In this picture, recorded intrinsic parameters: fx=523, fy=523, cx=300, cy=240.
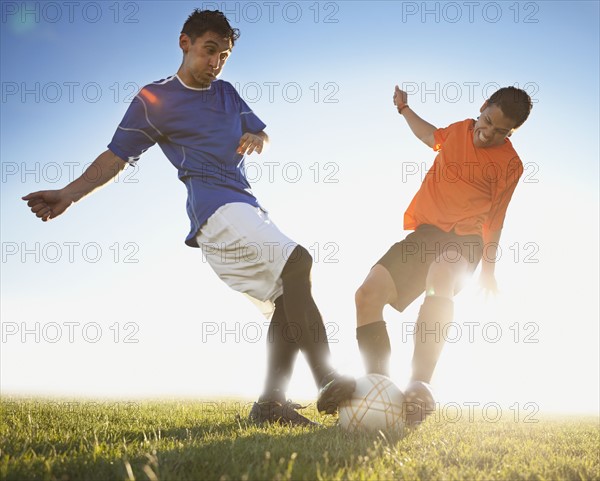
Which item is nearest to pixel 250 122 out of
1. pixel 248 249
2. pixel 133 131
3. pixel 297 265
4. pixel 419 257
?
pixel 133 131

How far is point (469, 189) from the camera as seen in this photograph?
501 centimetres

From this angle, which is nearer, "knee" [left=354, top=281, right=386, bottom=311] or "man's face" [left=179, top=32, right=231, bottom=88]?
→ "man's face" [left=179, top=32, right=231, bottom=88]

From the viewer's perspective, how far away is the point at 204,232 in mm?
4031

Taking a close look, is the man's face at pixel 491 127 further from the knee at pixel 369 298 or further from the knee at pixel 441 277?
the knee at pixel 369 298

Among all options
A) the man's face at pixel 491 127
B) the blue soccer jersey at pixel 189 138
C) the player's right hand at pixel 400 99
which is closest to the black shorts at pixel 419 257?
the man's face at pixel 491 127

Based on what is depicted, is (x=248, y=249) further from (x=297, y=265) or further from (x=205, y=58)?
(x=205, y=58)

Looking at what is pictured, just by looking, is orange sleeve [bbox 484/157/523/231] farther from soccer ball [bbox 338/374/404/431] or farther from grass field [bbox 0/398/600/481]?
soccer ball [bbox 338/374/404/431]

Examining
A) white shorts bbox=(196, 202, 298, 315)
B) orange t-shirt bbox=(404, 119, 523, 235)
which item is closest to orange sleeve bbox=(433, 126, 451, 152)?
orange t-shirt bbox=(404, 119, 523, 235)

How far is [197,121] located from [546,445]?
3.51 m

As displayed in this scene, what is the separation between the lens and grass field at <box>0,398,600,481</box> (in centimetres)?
217

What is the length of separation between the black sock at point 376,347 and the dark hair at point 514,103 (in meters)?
2.28

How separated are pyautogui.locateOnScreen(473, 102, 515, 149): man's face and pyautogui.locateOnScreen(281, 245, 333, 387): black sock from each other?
239cm

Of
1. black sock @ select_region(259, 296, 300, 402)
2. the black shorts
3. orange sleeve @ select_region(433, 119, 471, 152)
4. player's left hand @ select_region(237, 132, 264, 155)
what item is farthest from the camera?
orange sleeve @ select_region(433, 119, 471, 152)

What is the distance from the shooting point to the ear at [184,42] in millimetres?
4332
